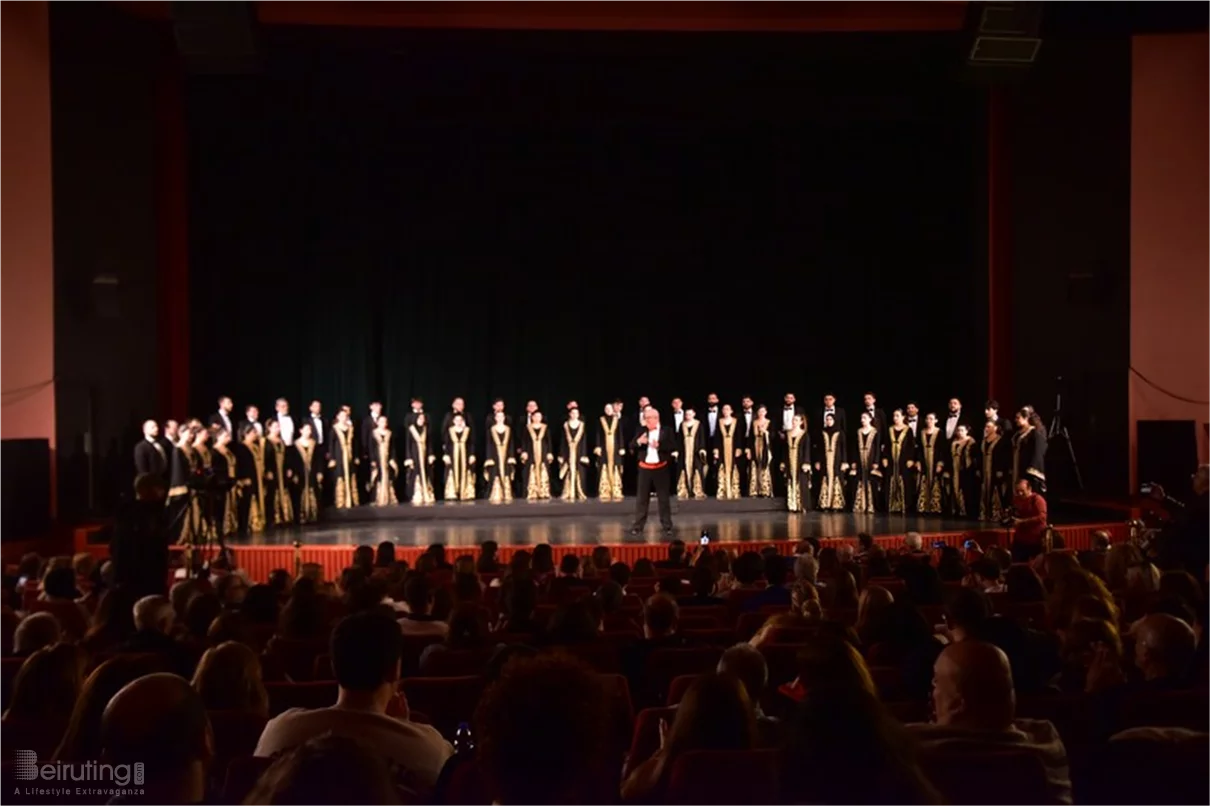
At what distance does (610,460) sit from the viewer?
1820cm

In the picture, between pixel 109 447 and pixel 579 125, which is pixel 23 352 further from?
pixel 579 125

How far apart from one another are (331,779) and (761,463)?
53.8 feet

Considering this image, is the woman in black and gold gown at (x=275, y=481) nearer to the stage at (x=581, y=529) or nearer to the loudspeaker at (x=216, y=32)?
the stage at (x=581, y=529)

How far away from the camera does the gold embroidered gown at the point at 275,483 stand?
1564 cm

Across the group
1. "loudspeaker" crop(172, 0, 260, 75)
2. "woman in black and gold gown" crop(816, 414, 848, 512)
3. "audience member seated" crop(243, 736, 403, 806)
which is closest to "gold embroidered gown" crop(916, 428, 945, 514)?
"woman in black and gold gown" crop(816, 414, 848, 512)

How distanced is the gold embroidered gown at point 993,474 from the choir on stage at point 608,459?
0.02 metres

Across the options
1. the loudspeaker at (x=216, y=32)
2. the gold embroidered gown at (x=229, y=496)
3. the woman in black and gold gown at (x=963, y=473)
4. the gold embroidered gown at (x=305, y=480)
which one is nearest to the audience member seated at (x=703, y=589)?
the gold embroidered gown at (x=229, y=496)

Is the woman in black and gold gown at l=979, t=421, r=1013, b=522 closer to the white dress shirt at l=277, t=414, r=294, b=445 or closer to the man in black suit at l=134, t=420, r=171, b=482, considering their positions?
the white dress shirt at l=277, t=414, r=294, b=445

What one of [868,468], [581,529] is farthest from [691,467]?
[581,529]

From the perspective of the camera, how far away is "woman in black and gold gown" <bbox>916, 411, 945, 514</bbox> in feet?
53.8

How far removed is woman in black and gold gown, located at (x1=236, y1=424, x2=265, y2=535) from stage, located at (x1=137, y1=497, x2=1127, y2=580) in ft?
1.33

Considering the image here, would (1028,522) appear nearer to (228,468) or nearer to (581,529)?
(581,529)

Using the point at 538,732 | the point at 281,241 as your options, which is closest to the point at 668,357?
the point at 281,241

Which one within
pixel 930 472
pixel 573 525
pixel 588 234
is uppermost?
pixel 588 234
